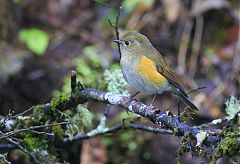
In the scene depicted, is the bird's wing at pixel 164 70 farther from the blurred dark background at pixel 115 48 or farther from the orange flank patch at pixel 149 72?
the blurred dark background at pixel 115 48

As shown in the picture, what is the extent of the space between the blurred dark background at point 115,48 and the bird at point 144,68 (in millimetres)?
1752

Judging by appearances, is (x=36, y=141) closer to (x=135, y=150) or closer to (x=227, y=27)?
(x=135, y=150)

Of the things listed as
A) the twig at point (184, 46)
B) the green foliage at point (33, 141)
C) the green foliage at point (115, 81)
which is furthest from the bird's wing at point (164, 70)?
the twig at point (184, 46)

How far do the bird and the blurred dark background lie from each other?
175 centimetres

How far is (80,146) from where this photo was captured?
638 cm

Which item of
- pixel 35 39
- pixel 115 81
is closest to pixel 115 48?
pixel 35 39

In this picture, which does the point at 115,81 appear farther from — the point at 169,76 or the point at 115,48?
the point at 115,48

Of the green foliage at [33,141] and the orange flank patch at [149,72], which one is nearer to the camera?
the green foliage at [33,141]

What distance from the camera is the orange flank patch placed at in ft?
15.2

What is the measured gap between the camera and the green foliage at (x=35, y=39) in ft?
25.3

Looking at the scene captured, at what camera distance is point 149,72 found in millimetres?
4660

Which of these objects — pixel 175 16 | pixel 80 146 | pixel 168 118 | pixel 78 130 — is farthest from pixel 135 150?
pixel 168 118

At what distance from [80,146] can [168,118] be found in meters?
3.22

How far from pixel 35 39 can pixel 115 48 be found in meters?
1.21
